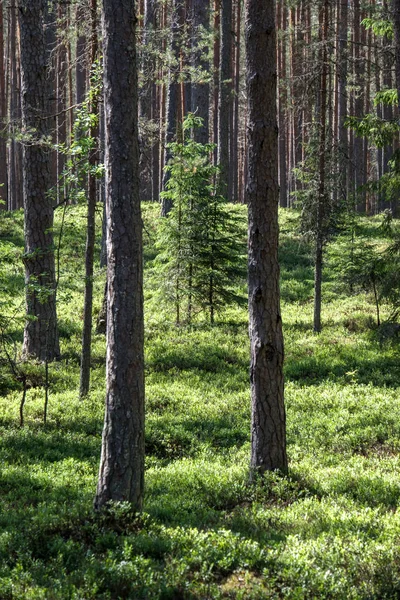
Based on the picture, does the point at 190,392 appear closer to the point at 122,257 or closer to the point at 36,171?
the point at 36,171

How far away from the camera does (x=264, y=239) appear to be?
797 centimetres

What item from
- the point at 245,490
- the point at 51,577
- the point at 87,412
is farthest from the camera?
the point at 87,412

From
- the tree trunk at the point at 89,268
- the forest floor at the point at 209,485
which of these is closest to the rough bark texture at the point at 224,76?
the forest floor at the point at 209,485

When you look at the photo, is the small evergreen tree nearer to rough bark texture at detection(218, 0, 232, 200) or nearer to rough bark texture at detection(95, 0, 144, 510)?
rough bark texture at detection(218, 0, 232, 200)

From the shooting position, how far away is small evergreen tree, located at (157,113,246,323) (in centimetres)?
1677

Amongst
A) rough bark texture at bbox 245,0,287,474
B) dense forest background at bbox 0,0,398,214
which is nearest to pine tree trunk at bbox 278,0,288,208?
dense forest background at bbox 0,0,398,214

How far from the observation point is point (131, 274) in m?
6.71

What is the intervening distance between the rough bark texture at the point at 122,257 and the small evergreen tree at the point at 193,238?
9822 millimetres

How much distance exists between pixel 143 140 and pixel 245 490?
919 cm

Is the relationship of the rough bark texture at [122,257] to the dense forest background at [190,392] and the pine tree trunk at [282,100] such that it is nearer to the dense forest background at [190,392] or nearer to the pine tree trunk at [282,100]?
the dense forest background at [190,392]

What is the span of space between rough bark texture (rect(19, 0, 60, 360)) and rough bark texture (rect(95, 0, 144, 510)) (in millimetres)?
6617

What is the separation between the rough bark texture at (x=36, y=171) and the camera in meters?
13.0

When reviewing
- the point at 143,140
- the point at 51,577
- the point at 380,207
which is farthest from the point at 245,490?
the point at 380,207

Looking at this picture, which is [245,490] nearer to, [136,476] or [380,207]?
[136,476]
